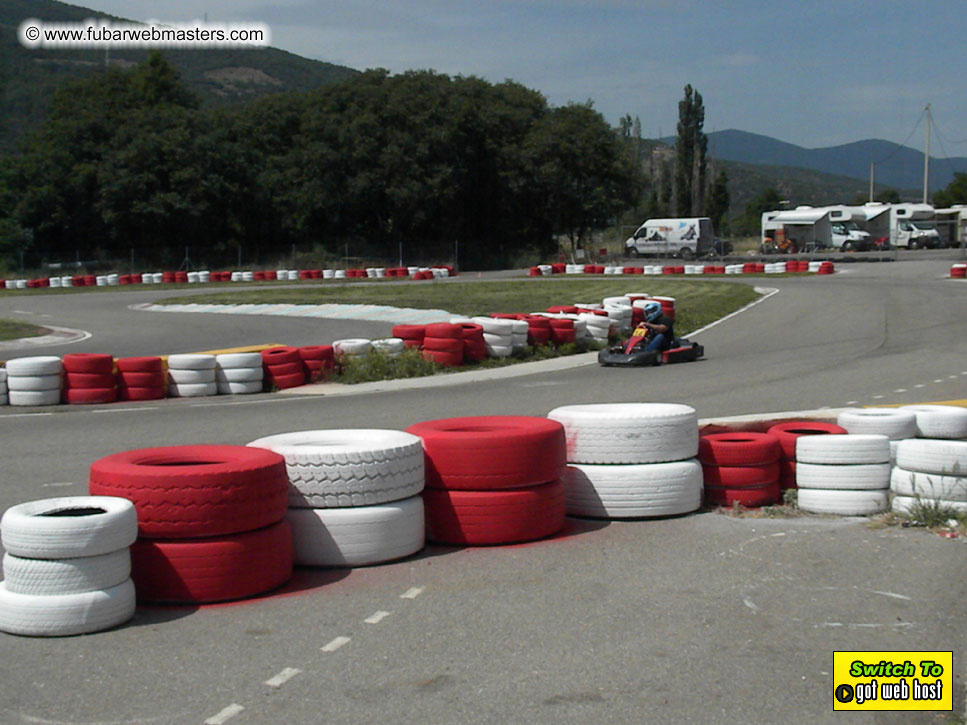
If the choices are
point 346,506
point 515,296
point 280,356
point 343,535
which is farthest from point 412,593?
point 515,296

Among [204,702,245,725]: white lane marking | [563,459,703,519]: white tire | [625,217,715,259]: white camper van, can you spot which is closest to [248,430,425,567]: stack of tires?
[563,459,703,519]: white tire

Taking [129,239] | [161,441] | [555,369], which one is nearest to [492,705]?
[161,441]

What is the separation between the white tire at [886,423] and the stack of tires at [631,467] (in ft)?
4.43

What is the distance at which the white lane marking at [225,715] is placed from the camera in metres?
4.49

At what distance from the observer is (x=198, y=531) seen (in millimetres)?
6016

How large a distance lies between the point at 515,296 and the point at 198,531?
29.1 meters

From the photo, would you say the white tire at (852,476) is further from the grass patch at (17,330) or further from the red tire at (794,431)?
the grass patch at (17,330)

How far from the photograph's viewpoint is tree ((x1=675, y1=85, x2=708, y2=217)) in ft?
286

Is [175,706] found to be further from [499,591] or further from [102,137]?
[102,137]

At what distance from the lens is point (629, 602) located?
595 centimetres

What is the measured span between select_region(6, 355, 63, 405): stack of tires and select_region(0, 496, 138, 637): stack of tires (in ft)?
34.5

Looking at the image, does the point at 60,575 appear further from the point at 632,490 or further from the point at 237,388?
the point at 237,388

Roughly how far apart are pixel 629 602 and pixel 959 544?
2388mm

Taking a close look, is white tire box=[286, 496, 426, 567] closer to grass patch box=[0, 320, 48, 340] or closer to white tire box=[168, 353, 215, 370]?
white tire box=[168, 353, 215, 370]
